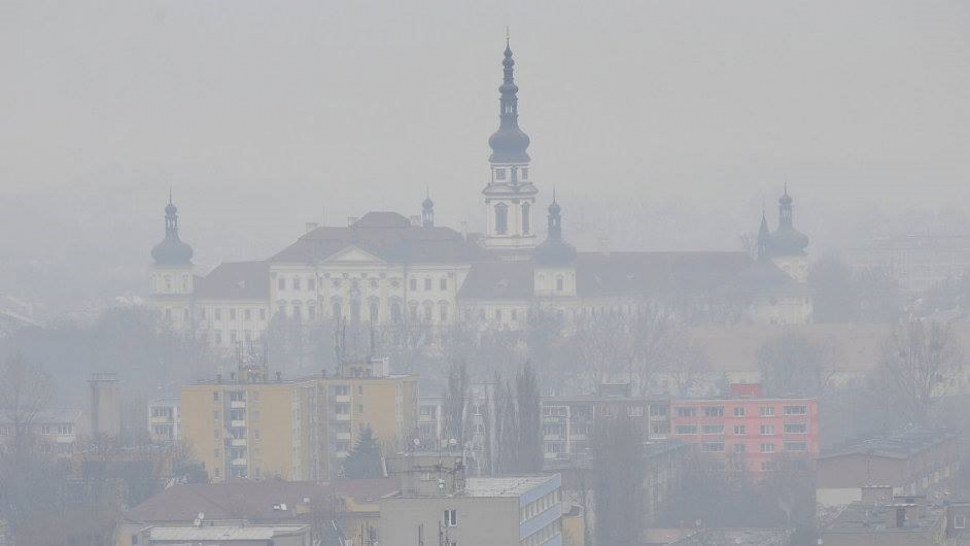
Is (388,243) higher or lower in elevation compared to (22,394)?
higher

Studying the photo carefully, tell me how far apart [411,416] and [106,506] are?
494 inches

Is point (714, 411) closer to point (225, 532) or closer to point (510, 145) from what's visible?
point (225, 532)

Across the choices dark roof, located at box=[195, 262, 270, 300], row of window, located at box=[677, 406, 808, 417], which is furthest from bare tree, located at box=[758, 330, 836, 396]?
dark roof, located at box=[195, 262, 270, 300]

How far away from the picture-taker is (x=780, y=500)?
5206cm

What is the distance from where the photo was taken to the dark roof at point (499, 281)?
307 feet

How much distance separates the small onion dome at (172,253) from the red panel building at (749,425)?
35.1 metres

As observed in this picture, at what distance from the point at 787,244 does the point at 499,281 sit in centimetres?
682

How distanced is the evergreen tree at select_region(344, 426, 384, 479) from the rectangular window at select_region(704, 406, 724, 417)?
11.5 meters

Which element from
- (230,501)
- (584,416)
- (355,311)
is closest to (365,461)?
(230,501)

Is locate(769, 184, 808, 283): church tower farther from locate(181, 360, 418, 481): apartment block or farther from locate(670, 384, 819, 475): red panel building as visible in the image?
locate(181, 360, 418, 481): apartment block

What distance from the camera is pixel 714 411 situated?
62188 millimetres

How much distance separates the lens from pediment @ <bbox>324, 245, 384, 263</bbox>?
→ 314ft

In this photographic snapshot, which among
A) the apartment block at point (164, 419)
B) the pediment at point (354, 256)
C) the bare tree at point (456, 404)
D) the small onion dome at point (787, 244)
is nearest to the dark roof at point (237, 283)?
the pediment at point (354, 256)

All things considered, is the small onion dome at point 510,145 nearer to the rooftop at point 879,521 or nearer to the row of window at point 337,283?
the row of window at point 337,283
